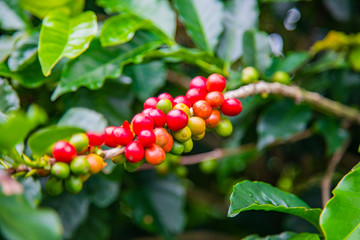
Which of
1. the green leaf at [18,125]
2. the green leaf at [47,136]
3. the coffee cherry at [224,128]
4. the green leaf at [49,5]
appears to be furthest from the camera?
the green leaf at [49,5]

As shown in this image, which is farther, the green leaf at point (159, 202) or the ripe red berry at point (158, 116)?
the green leaf at point (159, 202)

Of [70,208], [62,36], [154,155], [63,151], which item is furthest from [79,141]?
[70,208]

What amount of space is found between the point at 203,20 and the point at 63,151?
2.52 feet

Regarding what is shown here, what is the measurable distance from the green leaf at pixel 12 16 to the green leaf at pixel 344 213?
3.52ft

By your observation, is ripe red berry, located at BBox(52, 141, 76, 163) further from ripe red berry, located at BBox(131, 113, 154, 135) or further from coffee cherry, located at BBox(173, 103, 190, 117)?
coffee cherry, located at BBox(173, 103, 190, 117)

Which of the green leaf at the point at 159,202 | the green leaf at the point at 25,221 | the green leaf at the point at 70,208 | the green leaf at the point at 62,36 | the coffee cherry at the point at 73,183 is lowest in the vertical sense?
the green leaf at the point at 159,202

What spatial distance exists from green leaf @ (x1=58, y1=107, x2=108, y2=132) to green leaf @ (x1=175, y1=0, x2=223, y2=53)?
0.58 m

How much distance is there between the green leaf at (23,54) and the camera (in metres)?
0.97

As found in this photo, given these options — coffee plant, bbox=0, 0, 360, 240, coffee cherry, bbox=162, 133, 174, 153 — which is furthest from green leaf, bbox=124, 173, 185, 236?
coffee cherry, bbox=162, 133, 174, 153

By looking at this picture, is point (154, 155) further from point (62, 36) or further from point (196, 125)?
point (62, 36)

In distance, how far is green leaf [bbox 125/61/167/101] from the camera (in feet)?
3.81

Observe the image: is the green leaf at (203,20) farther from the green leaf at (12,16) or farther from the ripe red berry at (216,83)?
the green leaf at (12,16)

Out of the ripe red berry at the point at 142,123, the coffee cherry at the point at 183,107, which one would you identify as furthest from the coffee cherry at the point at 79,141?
the coffee cherry at the point at 183,107

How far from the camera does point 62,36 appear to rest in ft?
3.04
